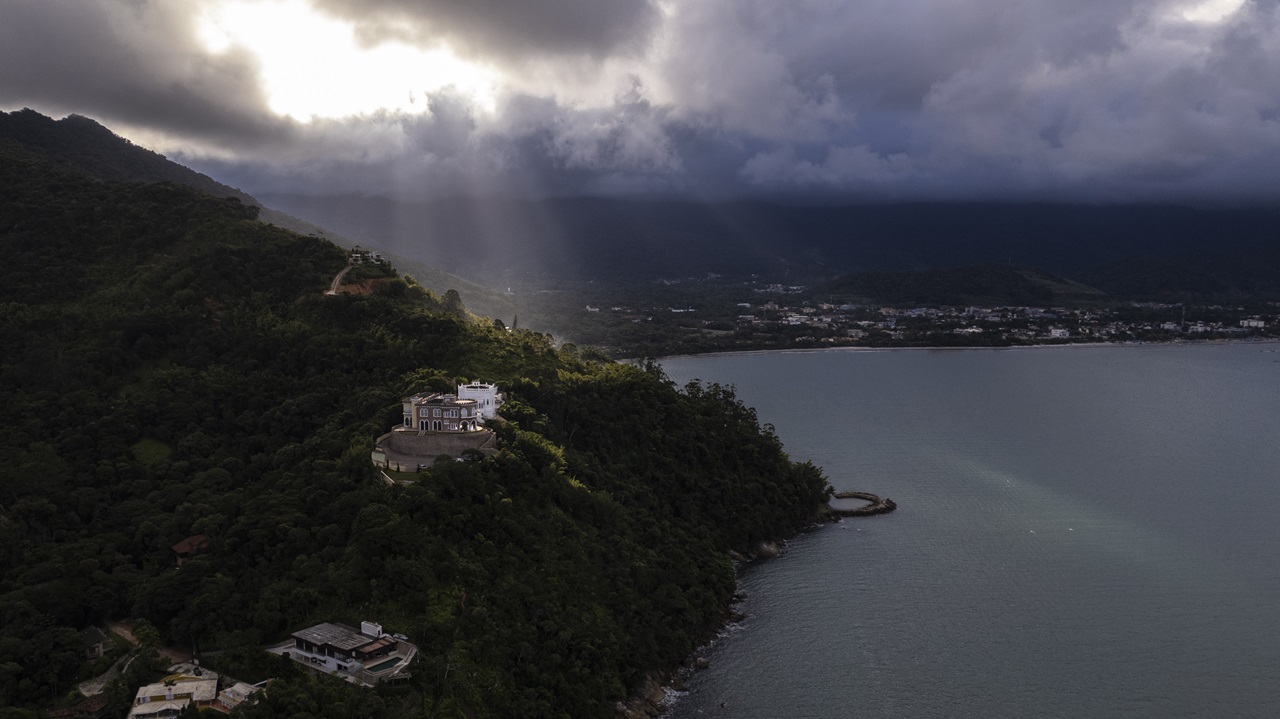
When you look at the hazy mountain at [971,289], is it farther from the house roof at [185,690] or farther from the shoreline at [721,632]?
the house roof at [185,690]

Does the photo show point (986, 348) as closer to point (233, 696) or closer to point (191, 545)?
point (191, 545)

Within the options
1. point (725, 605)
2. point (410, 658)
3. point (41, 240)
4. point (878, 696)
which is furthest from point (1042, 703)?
point (41, 240)

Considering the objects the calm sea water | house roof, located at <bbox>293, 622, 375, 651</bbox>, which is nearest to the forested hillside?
house roof, located at <bbox>293, 622, 375, 651</bbox>

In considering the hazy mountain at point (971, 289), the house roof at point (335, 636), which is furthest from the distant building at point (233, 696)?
the hazy mountain at point (971, 289)

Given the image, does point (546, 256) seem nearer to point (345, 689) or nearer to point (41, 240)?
point (41, 240)

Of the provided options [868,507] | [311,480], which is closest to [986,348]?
[868,507]
